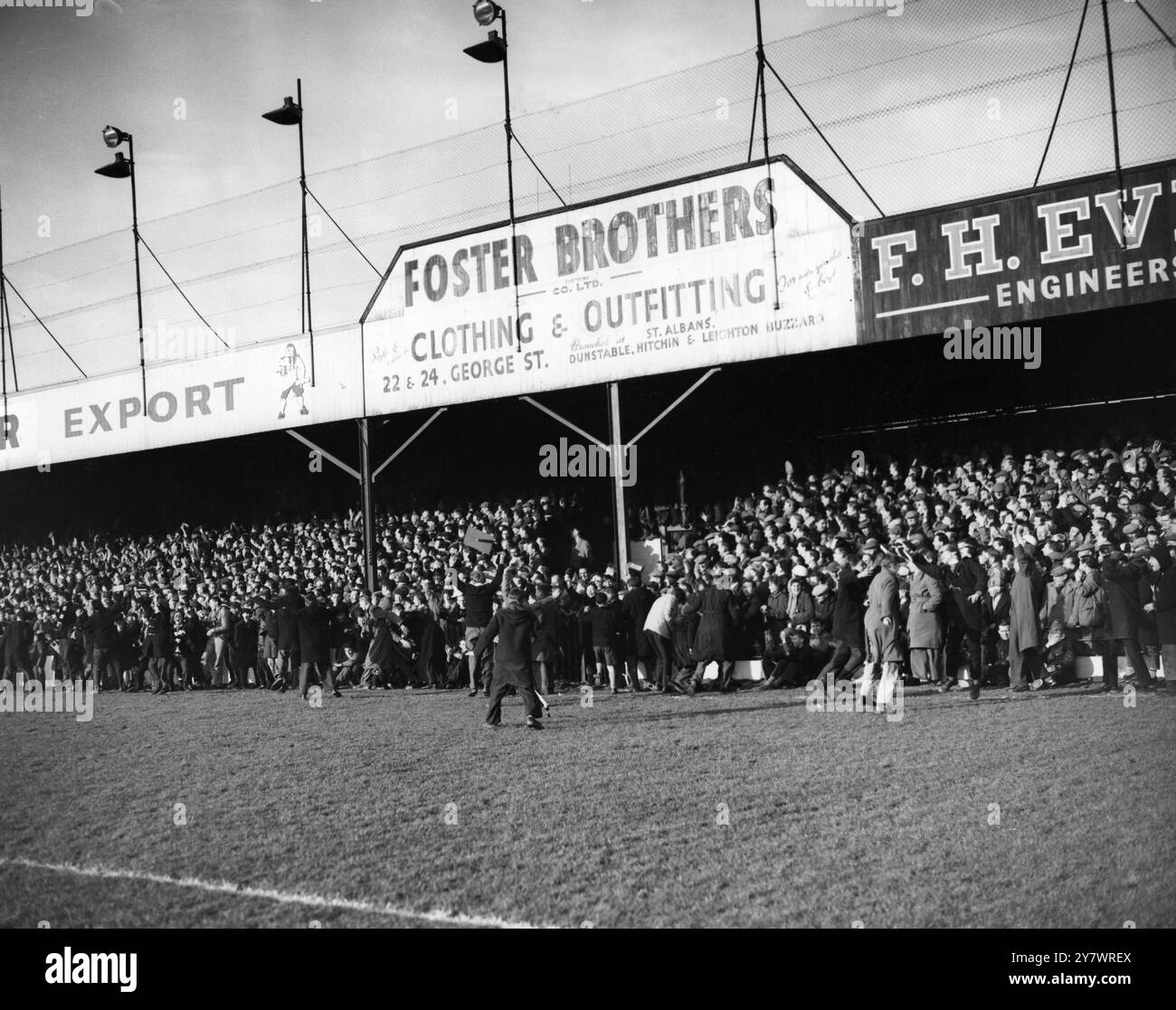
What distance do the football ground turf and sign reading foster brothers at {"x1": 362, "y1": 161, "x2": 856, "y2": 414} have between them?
8816 mm

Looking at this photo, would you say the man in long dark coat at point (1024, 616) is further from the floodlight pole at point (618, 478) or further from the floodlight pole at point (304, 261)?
the floodlight pole at point (304, 261)

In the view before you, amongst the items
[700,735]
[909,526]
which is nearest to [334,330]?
[909,526]

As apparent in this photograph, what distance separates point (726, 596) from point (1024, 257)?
7275 mm

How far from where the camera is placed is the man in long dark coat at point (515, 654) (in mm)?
14242

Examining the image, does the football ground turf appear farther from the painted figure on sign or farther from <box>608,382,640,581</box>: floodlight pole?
the painted figure on sign

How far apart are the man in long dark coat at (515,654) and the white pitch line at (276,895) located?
645 centimetres

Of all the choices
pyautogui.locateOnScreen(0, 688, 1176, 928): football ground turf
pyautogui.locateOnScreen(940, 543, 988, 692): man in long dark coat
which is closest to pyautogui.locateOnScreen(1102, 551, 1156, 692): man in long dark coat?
pyautogui.locateOnScreen(0, 688, 1176, 928): football ground turf

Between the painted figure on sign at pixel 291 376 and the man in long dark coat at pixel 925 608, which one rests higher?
the painted figure on sign at pixel 291 376

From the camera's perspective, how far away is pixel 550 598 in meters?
18.9

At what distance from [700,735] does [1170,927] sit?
747cm

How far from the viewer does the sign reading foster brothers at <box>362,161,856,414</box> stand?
21.1 m

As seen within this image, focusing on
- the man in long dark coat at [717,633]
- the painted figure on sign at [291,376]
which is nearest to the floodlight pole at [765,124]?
the man in long dark coat at [717,633]

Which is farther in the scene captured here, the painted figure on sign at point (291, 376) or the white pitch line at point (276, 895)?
the painted figure on sign at point (291, 376)
